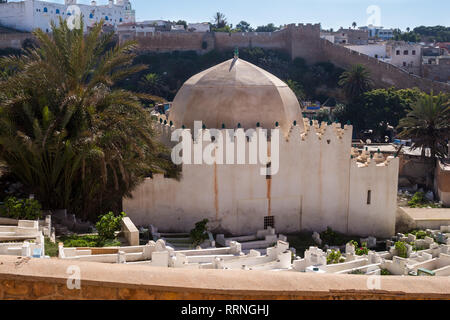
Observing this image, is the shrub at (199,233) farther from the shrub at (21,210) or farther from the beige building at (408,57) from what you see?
the beige building at (408,57)

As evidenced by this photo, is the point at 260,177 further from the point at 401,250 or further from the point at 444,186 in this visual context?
the point at 444,186

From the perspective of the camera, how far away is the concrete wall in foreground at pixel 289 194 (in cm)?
1249

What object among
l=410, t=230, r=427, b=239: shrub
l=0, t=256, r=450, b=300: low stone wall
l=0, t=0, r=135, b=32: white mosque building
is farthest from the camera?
l=0, t=0, r=135, b=32: white mosque building

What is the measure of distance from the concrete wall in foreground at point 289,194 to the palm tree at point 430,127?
453 inches

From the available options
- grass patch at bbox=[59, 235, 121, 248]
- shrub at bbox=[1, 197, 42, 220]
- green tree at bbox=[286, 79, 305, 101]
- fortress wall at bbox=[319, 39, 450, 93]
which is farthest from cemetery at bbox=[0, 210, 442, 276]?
fortress wall at bbox=[319, 39, 450, 93]

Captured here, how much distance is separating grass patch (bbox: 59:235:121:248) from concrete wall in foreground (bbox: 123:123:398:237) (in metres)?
2.24

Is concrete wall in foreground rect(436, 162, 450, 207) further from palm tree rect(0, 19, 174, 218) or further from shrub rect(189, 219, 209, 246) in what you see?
palm tree rect(0, 19, 174, 218)

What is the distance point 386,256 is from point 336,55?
134ft

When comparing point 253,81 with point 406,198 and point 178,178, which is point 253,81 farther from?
point 406,198

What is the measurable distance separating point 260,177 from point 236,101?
200 centimetres

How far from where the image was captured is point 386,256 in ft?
39.7

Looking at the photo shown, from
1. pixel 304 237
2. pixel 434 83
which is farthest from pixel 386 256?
pixel 434 83

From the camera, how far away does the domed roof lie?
1315cm

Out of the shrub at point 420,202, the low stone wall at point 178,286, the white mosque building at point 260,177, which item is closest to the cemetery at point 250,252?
the white mosque building at point 260,177
